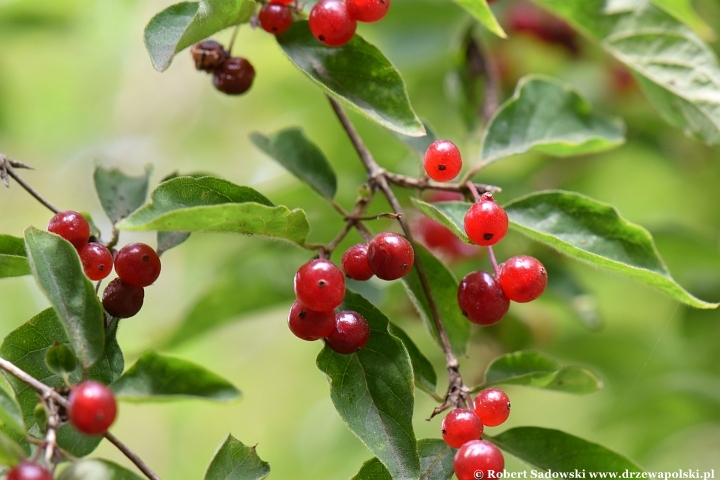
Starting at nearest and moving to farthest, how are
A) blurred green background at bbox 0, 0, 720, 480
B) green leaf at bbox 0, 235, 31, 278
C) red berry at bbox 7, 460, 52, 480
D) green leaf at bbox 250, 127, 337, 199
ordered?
red berry at bbox 7, 460, 52, 480 < green leaf at bbox 0, 235, 31, 278 < green leaf at bbox 250, 127, 337, 199 < blurred green background at bbox 0, 0, 720, 480

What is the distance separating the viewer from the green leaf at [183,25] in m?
0.92

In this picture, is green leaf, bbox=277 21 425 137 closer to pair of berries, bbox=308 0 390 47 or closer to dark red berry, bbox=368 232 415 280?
pair of berries, bbox=308 0 390 47

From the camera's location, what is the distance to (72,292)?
901 mm

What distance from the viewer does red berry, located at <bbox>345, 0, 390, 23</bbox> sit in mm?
1072

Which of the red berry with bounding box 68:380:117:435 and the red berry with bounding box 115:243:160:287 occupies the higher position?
the red berry with bounding box 115:243:160:287

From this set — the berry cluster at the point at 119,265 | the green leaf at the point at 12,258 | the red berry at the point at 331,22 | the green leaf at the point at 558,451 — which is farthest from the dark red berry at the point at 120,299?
the green leaf at the point at 558,451

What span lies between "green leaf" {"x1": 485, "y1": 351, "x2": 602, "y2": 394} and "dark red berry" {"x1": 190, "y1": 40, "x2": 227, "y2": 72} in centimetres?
66

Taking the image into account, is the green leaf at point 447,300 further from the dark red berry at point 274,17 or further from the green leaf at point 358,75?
the dark red berry at point 274,17

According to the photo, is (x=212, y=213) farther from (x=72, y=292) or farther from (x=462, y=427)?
(x=462, y=427)

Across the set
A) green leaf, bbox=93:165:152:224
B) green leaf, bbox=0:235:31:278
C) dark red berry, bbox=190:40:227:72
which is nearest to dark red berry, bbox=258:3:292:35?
dark red berry, bbox=190:40:227:72

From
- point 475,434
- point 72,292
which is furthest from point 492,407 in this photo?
point 72,292

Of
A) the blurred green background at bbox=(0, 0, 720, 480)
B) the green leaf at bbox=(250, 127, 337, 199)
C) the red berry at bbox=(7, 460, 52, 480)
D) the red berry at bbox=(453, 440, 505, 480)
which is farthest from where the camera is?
the blurred green background at bbox=(0, 0, 720, 480)

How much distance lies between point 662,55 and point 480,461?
3.20 feet

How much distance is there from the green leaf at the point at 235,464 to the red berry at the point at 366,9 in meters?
0.63
